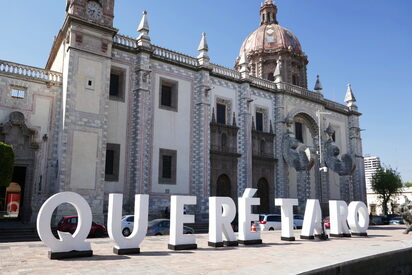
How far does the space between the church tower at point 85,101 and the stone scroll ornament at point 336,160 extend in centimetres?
2333

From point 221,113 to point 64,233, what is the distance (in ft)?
70.7

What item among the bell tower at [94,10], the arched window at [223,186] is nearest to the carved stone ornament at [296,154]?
the arched window at [223,186]

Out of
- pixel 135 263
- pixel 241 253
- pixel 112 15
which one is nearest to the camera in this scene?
pixel 135 263

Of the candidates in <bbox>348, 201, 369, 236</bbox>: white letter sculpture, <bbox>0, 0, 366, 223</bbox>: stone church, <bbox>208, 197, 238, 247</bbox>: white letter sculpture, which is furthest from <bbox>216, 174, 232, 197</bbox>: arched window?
<bbox>208, 197, 238, 247</bbox>: white letter sculpture

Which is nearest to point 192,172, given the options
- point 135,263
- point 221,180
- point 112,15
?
point 221,180

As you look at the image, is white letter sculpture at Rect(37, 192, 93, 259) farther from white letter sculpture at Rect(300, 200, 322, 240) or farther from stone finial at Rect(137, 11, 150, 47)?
stone finial at Rect(137, 11, 150, 47)

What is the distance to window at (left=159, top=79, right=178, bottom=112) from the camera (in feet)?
88.3

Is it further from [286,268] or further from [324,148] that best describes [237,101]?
[286,268]

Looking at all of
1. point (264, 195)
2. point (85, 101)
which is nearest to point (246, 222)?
point (85, 101)

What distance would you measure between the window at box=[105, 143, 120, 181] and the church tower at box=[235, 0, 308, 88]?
76.6ft

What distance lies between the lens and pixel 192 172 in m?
27.0

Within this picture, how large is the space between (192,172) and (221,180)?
3.18 m

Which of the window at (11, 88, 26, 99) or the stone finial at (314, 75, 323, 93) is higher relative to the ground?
the stone finial at (314, 75, 323, 93)

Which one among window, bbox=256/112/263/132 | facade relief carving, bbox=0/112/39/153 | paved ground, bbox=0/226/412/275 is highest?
window, bbox=256/112/263/132
